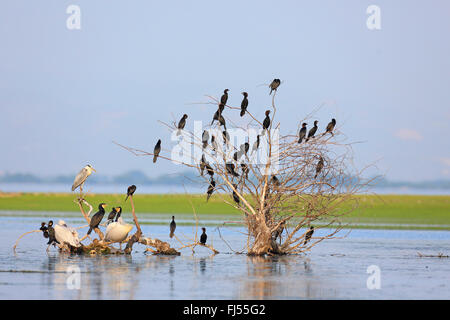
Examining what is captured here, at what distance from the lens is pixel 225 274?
46.6ft

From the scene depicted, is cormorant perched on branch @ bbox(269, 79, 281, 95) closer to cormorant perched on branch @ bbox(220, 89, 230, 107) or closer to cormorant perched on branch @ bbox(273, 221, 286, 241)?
cormorant perched on branch @ bbox(220, 89, 230, 107)

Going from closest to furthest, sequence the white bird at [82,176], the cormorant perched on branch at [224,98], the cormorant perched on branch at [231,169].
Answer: the cormorant perched on branch at [231,169], the cormorant perched on branch at [224,98], the white bird at [82,176]

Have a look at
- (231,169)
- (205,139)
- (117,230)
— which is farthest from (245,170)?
(117,230)

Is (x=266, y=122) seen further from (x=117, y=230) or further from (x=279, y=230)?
(x=117, y=230)

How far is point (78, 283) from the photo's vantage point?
12.6 meters

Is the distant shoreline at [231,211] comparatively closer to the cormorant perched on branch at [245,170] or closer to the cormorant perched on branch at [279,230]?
the cormorant perched on branch at [279,230]

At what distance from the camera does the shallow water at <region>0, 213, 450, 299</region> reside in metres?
11.9

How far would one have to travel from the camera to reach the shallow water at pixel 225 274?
11.9 m

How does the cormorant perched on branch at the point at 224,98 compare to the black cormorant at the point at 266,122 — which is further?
the cormorant perched on branch at the point at 224,98

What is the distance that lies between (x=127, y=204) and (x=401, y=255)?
2660cm

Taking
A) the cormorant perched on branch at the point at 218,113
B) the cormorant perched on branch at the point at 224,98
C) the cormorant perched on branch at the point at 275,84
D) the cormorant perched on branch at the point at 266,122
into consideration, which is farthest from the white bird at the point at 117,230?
the cormorant perched on branch at the point at 275,84

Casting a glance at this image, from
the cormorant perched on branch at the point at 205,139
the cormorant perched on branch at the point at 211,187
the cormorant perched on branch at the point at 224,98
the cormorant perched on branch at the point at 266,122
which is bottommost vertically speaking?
the cormorant perched on branch at the point at 211,187
